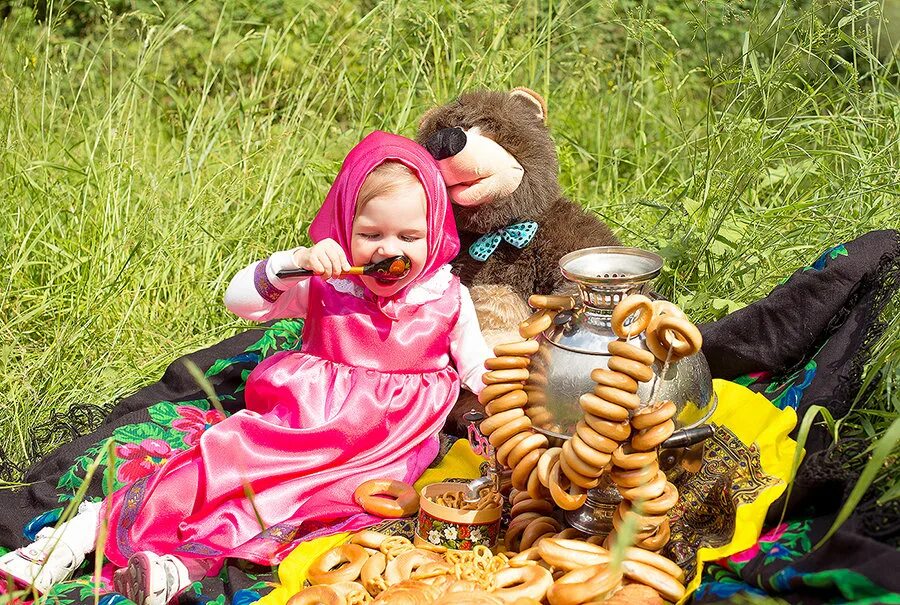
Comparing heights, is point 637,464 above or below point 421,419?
above

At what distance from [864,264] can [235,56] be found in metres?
3.81

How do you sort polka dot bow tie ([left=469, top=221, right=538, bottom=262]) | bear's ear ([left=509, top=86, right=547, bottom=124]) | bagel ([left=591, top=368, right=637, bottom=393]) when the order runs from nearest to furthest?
1. bagel ([left=591, top=368, right=637, bottom=393])
2. polka dot bow tie ([left=469, top=221, right=538, bottom=262])
3. bear's ear ([left=509, top=86, right=547, bottom=124])

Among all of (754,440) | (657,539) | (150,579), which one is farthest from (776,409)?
(150,579)

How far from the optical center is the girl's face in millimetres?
2109

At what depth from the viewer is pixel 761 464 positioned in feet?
6.24

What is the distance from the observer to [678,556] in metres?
1.76

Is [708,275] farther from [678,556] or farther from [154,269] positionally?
[154,269]

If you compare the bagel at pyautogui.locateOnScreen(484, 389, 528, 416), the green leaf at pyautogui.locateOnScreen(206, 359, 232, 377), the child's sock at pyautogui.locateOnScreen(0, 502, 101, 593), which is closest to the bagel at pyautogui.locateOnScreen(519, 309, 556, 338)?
the bagel at pyautogui.locateOnScreen(484, 389, 528, 416)

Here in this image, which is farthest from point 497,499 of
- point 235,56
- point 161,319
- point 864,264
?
point 235,56

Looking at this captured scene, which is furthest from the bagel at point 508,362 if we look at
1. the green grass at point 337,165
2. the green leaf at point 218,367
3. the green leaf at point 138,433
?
the green leaf at point 218,367

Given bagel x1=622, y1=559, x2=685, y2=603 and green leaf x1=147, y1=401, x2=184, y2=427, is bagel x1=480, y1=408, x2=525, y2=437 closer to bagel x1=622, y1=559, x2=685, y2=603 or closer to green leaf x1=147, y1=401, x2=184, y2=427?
bagel x1=622, y1=559, x2=685, y2=603

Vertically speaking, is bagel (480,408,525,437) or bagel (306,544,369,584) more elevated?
bagel (480,408,525,437)

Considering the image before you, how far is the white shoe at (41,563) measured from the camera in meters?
1.90

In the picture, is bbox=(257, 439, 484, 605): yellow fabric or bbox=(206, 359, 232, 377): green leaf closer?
bbox=(257, 439, 484, 605): yellow fabric
